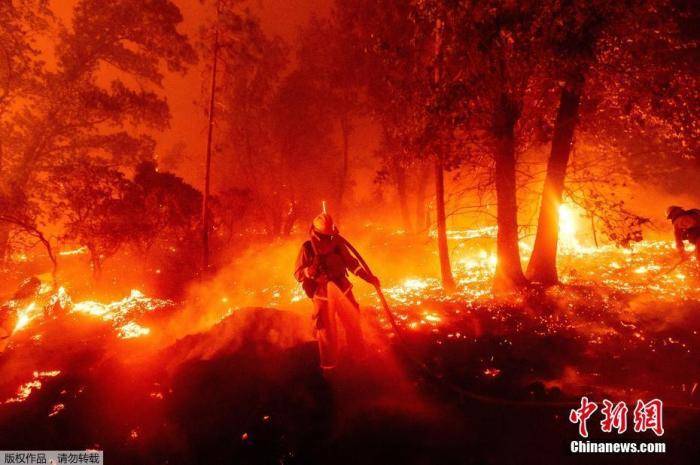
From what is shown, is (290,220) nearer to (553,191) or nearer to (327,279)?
(553,191)

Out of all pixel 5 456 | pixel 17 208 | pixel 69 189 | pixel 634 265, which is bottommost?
pixel 5 456

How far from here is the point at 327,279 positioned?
253 inches

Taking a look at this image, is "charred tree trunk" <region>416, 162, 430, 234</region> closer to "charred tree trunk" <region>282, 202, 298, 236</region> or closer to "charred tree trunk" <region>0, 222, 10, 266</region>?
"charred tree trunk" <region>282, 202, 298, 236</region>

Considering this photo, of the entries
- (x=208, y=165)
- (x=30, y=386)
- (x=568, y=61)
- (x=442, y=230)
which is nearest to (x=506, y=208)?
(x=442, y=230)

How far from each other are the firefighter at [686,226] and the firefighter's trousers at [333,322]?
7.27m

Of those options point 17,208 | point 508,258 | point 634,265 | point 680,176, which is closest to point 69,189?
point 17,208

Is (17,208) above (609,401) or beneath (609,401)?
above

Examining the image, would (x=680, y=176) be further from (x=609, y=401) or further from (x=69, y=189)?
(x=69, y=189)

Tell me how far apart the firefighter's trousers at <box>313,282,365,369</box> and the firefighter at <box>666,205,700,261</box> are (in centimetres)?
727

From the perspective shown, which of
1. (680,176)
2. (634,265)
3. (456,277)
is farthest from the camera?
(680,176)

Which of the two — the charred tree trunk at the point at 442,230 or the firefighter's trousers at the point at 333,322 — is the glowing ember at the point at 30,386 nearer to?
the firefighter's trousers at the point at 333,322

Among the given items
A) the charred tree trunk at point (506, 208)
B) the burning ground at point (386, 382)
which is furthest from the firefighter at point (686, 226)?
the charred tree trunk at point (506, 208)

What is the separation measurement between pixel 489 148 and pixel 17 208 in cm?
1745

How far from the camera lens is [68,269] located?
65.5 feet
